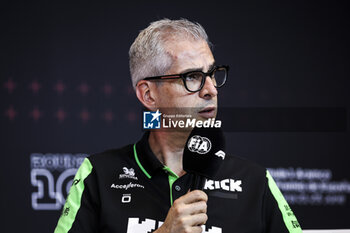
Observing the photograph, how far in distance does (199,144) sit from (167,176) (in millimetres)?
307

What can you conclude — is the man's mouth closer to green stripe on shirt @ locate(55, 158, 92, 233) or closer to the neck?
the neck

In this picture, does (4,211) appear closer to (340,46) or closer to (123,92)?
(123,92)

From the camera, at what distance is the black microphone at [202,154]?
1.12 m

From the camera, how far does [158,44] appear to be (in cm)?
145

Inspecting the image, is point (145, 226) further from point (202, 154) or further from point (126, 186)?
point (202, 154)

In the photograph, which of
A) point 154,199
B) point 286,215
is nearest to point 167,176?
point 154,199

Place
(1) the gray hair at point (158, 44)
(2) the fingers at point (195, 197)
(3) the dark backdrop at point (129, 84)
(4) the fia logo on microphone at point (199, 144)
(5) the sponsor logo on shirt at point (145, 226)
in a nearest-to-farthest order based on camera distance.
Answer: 1. (2) the fingers at point (195, 197)
2. (4) the fia logo on microphone at point (199, 144)
3. (5) the sponsor logo on shirt at point (145, 226)
4. (1) the gray hair at point (158, 44)
5. (3) the dark backdrop at point (129, 84)

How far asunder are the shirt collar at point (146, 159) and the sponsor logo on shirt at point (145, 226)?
0.15m

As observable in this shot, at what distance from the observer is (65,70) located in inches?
93.5

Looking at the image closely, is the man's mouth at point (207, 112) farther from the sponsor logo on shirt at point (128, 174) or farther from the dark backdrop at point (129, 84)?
the dark backdrop at point (129, 84)

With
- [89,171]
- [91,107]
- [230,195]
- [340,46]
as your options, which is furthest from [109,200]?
[340,46]

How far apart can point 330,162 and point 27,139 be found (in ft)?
5.37

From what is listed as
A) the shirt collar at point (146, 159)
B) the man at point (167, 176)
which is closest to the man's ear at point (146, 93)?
the man at point (167, 176)

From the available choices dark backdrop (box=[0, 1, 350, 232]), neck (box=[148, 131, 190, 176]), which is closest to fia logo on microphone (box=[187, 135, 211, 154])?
neck (box=[148, 131, 190, 176])
